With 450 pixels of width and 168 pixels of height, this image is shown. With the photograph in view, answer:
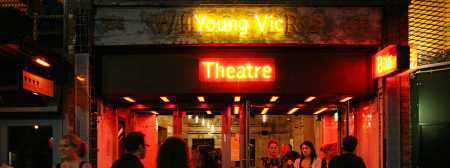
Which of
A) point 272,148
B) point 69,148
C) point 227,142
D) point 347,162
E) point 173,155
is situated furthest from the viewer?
point 272,148

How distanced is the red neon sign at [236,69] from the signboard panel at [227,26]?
352 mm

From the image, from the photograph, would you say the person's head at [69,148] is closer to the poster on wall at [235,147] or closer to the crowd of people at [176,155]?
the crowd of people at [176,155]

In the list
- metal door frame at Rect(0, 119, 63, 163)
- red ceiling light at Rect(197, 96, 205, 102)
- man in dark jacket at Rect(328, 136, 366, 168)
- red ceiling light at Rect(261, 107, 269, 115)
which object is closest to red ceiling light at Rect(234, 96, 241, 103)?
red ceiling light at Rect(197, 96, 205, 102)

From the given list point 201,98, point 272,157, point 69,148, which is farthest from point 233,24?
→ point 69,148

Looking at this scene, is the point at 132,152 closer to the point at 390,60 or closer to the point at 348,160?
the point at 348,160

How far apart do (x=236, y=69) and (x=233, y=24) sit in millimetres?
761

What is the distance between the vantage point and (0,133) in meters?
12.0

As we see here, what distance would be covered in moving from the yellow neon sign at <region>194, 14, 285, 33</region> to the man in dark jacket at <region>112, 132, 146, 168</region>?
17.4 ft

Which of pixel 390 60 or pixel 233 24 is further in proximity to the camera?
pixel 233 24

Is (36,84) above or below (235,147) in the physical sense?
above

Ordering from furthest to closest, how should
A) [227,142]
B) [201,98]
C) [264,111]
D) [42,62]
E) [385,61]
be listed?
[264,111] < [227,142] < [201,98] < [385,61] < [42,62]

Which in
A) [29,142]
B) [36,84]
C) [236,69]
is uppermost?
[236,69]

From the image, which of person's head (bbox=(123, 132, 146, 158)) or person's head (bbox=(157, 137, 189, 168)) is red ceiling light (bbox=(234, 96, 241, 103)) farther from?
person's head (bbox=(157, 137, 189, 168))

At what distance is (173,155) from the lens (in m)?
6.41
